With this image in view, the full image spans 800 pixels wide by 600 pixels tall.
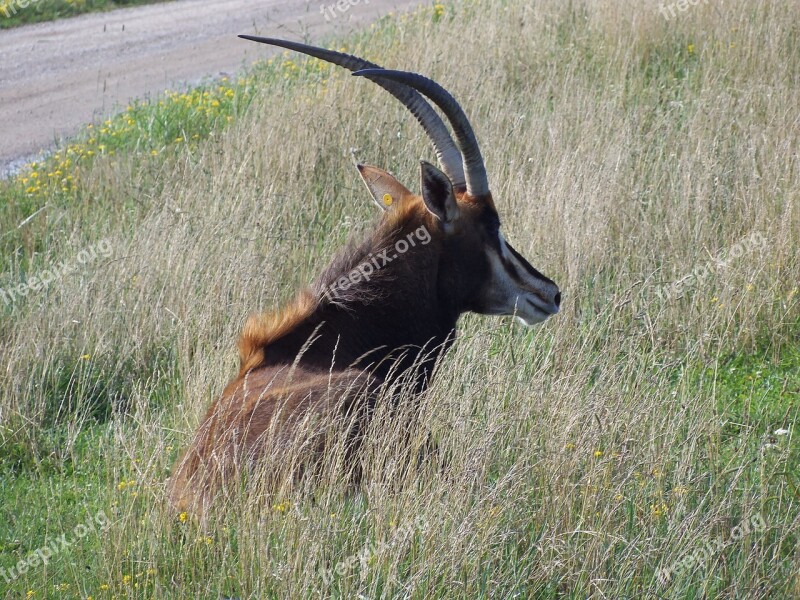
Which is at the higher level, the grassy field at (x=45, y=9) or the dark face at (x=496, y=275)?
the grassy field at (x=45, y=9)

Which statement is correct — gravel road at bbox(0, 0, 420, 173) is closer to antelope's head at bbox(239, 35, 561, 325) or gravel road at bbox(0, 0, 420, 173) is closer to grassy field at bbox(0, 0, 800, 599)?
grassy field at bbox(0, 0, 800, 599)

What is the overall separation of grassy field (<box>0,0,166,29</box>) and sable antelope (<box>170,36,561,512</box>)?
491 inches

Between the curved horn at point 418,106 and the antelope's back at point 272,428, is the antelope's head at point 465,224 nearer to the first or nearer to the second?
the curved horn at point 418,106

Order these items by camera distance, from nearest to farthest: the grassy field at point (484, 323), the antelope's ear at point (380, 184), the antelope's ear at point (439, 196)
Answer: the grassy field at point (484, 323) < the antelope's ear at point (439, 196) < the antelope's ear at point (380, 184)

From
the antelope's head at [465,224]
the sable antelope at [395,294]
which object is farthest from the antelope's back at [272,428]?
the antelope's head at [465,224]

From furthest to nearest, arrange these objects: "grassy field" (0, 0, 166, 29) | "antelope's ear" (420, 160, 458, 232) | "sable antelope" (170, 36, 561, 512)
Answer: "grassy field" (0, 0, 166, 29) → "antelope's ear" (420, 160, 458, 232) → "sable antelope" (170, 36, 561, 512)

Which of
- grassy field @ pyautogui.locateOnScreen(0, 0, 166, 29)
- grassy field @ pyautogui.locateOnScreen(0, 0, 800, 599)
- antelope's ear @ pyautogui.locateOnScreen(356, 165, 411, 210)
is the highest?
grassy field @ pyautogui.locateOnScreen(0, 0, 166, 29)

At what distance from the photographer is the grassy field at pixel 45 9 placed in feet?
54.1

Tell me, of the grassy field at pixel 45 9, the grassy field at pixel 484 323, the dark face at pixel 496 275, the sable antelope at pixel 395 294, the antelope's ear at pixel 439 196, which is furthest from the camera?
the grassy field at pixel 45 9

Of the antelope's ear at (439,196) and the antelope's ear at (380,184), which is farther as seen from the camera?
the antelope's ear at (380,184)

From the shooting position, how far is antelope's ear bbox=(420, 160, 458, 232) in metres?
5.29

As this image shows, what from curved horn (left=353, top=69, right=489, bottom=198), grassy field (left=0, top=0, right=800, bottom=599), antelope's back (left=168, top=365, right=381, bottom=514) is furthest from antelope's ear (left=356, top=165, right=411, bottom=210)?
antelope's back (left=168, top=365, right=381, bottom=514)

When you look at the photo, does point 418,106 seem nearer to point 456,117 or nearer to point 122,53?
point 456,117

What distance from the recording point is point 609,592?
4.04m
